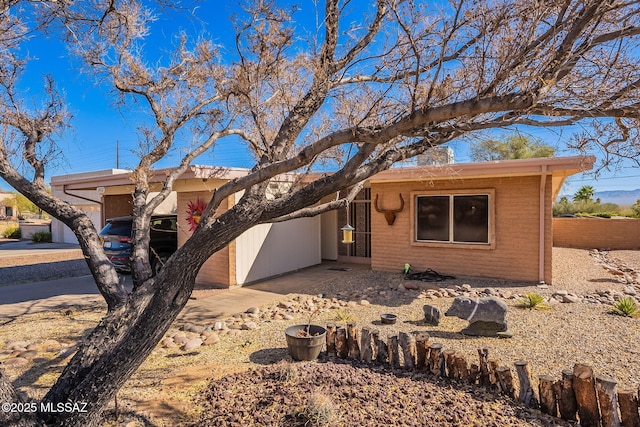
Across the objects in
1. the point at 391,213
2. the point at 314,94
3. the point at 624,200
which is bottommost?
the point at 391,213

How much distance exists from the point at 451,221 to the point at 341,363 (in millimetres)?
6381

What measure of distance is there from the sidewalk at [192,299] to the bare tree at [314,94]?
3.30 meters

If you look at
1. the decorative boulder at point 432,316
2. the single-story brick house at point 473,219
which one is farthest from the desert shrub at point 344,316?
the single-story brick house at point 473,219

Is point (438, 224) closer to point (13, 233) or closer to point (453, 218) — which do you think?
point (453, 218)

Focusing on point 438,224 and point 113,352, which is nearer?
point 113,352

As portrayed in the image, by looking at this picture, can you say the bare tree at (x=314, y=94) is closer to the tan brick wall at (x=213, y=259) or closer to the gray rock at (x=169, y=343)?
the gray rock at (x=169, y=343)

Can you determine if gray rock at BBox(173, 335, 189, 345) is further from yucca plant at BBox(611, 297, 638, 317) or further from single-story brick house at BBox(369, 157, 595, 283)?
yucca plant at BBox(611, 297, 638, 317)

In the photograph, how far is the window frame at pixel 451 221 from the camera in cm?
925

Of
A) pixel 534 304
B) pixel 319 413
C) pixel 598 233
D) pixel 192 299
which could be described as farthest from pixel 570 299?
pixel 598 233

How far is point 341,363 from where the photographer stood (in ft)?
14.8

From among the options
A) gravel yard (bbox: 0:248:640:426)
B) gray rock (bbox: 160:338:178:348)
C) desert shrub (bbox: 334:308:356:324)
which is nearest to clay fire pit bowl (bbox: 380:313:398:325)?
gravel yard (bbox: 0:248:640:426)

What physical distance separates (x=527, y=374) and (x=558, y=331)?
260 cm

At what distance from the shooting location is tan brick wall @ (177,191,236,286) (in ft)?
29.7

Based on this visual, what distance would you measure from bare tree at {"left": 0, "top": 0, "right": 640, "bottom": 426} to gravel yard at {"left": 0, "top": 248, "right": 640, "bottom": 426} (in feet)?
4.05
